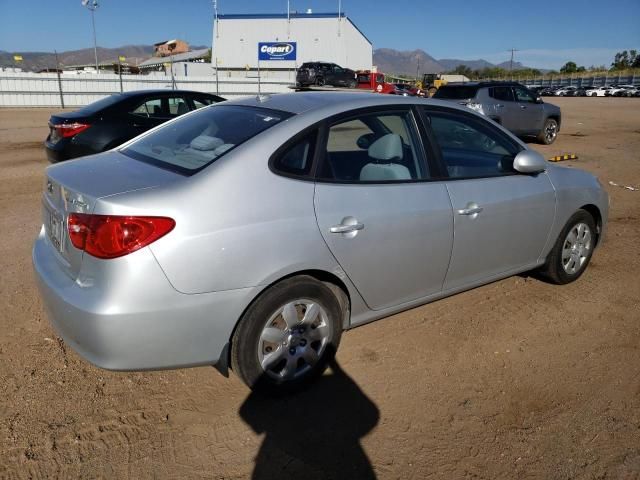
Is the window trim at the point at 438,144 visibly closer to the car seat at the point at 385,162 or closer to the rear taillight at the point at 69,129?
the car seat at the point at 385,162

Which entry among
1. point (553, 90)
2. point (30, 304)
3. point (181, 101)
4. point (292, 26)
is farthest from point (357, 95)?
point (553, 90)

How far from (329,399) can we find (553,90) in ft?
231

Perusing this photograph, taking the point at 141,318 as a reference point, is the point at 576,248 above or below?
below

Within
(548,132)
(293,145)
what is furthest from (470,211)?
(548,132)

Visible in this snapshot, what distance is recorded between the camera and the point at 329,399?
3037 millimetres

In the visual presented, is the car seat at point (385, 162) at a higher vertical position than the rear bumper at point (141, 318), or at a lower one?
higher

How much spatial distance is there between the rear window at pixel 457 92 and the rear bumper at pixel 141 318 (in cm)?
1277

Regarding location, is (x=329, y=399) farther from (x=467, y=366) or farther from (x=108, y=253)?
(x=108, y=253)

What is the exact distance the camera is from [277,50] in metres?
56.5

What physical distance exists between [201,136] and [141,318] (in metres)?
1.31

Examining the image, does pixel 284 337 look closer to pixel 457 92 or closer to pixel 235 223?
pixel 235 223

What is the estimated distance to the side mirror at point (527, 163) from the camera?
150 inches

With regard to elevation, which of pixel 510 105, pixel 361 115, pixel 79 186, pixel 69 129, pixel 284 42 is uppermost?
pixel 284 42

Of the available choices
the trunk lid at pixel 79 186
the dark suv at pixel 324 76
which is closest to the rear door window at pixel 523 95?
the trunk lid at pixel 79 186
